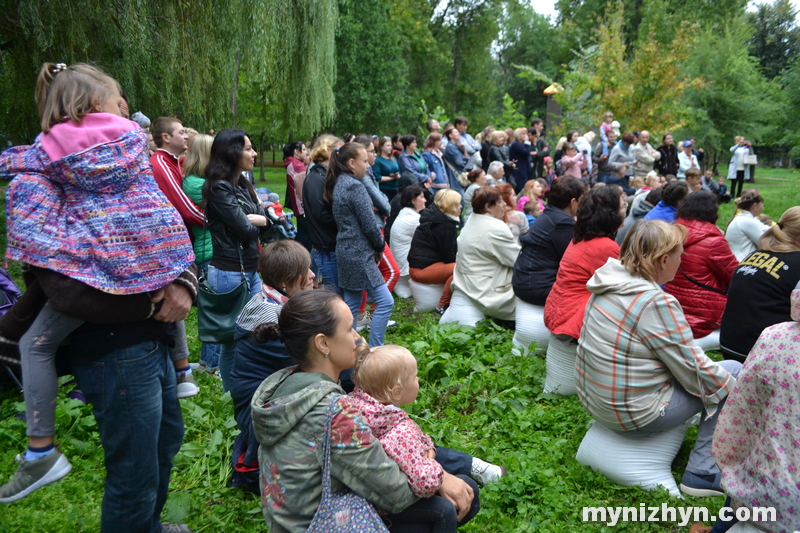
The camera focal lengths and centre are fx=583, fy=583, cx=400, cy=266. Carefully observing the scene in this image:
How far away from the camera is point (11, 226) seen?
1.91m

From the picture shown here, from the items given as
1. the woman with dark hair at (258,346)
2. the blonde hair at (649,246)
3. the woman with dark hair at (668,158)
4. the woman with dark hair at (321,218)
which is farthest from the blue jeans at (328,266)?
the woman with dark hair at (668,158)

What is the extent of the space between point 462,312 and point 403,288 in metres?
1.64

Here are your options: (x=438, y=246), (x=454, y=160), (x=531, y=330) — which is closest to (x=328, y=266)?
(x=438, y=246)

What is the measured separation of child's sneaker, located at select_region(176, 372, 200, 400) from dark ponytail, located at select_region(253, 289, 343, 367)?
2.02 feet

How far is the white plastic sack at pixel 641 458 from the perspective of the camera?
10.8 ft

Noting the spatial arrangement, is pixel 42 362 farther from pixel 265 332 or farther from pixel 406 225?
pixel 406 225

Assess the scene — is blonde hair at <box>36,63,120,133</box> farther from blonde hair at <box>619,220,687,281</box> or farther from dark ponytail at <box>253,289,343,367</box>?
blonde hair at <box>619,220,687,281</box>

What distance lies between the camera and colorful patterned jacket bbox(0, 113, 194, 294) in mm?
1897

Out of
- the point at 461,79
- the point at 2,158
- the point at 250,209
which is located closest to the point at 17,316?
the point at 2,158

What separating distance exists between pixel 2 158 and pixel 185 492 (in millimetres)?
2087

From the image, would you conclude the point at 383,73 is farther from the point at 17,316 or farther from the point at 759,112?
the point at 17,316

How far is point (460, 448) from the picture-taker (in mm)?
3707

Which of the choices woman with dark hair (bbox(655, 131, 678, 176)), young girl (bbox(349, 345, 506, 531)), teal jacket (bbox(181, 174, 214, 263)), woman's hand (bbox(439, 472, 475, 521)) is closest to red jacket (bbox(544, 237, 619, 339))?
young girl (bbox(349, 345, 506, 531))

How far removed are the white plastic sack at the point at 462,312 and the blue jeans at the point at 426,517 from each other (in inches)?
145
